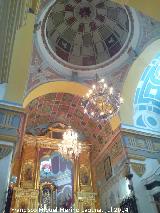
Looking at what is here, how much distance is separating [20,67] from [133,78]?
4760 mm

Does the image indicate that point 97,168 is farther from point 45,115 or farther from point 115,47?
point 115,47

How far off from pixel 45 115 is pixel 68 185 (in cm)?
352

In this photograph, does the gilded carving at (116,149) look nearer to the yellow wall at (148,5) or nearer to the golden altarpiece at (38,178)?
the golden altarpiece at (38,178)

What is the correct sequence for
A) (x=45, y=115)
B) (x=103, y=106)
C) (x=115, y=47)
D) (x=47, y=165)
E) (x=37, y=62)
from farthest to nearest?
(x=45, y=115) < (x=47, y=165) < (x=115, y=47) < (x=37, y=62) < (x=103, y=106)

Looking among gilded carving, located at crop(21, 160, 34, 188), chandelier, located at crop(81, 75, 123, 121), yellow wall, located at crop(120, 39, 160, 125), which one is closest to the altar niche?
gilded carving, located at crop(21, 160, 34, 188)

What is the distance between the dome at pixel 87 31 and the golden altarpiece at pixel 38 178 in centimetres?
417

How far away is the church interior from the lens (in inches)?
331

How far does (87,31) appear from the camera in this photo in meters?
10.4

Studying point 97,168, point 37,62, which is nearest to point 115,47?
point 37,62

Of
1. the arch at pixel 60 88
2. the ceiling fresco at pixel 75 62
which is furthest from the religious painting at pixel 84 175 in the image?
the ceiling fresco at pixel 75 62

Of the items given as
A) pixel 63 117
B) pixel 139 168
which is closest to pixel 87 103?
pixel 139 168

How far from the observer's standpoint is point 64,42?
10.1 meters

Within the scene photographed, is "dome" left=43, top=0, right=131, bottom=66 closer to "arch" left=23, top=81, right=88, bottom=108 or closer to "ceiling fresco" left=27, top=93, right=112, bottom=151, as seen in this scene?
"arch" left=23, top=81, right=88, bottom=108

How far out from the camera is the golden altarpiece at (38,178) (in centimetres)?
941
